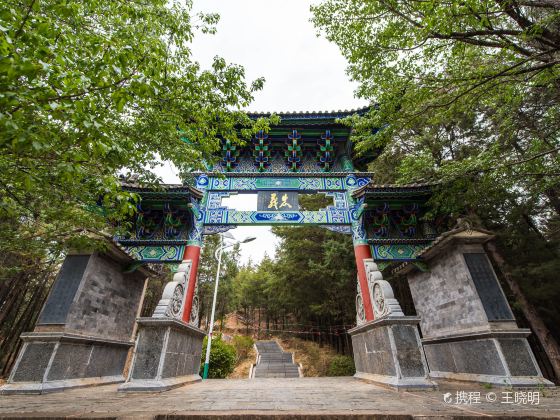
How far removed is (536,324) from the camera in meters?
7.96

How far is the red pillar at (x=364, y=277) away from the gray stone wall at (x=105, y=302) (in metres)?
6.56

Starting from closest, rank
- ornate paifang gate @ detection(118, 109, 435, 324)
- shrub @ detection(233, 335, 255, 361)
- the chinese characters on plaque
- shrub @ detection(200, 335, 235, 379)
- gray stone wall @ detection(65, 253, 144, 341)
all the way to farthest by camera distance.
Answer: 1. gray stone wall @ detection(65, 253, 144, 341)
2. ornate paifang gate @ detection(118, 109, 435, 324)
3. the chinese characters on plaque
4. shrub @ detection(200, 335, 235, 379)
5. shrub @ detection(233, 335, 255, 361)

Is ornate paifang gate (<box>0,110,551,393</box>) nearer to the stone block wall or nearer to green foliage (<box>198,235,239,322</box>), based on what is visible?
the stone block wall

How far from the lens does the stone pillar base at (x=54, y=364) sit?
4889 mm

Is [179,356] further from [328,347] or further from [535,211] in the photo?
[328,347]

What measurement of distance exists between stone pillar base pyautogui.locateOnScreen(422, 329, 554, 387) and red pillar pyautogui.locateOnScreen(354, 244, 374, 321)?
76.2 inches

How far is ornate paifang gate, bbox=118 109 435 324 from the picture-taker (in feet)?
24.4

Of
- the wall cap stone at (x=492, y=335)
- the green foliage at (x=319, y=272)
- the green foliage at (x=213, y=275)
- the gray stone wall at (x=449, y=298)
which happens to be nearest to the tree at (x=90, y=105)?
the gray stone wall at (x=449, y=298)

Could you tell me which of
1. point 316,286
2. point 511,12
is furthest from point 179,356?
point 316,286

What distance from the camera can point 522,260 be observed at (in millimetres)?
9078

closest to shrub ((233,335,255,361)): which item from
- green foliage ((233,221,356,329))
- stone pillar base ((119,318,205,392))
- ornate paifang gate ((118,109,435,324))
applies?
green foliage ((233,221,356,329))

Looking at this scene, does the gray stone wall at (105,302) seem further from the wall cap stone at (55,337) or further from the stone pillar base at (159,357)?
the stone pillar base at (159,357)

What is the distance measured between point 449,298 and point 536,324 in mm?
3801

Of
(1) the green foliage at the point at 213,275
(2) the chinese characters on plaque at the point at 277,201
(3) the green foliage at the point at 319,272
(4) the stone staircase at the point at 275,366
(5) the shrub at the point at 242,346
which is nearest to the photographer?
(2) the chinese characters on plaque at the point at 277,201
